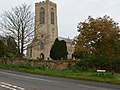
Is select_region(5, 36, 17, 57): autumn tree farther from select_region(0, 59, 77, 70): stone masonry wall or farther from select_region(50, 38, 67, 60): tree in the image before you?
select_region(50, 38, 67, 60): tree

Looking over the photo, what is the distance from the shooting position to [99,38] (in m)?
44.7

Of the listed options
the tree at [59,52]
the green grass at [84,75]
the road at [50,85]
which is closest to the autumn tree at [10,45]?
the green grass at [84,75]

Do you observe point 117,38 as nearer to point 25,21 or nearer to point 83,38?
point 83,38

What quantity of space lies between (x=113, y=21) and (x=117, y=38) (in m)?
3.79

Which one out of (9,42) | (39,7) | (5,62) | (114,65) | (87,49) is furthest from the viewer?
(39,7)

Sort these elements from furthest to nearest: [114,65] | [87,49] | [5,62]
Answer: [87,49], [5,62], [114,65]

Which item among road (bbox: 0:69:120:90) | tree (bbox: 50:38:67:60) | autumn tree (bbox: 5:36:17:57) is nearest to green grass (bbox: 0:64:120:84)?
road (bbox: 0:69:120:90)

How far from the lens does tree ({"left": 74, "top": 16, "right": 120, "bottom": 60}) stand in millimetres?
43781

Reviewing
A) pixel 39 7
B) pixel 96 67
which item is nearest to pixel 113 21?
pixel 96 67

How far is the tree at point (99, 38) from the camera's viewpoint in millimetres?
43781

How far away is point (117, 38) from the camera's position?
44875mm

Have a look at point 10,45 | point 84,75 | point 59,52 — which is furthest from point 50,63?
point 59,52

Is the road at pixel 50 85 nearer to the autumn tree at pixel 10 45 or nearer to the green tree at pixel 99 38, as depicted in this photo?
the green tree at pixel 99 38

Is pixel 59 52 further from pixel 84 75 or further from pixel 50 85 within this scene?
pixel 50 85
